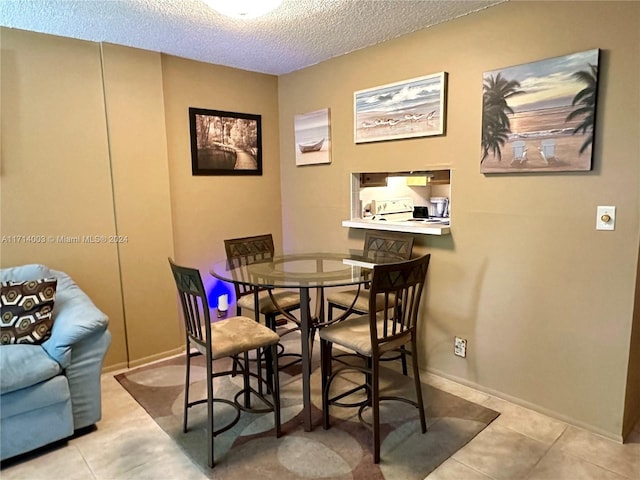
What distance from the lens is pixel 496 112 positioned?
2387 mm

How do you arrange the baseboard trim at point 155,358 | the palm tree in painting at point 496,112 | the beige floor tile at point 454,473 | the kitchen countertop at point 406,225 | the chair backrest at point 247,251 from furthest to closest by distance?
1. the baseboard trim at point 155,358
2. the chair backrest at point 247,251
3. the kitchen countertop at point 406,225
4. the palm tree in painting at point 496,112
5. the beige floor tile at point 454,473

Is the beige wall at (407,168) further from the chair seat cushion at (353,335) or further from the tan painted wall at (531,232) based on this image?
the chair seat cushion at (353,335)

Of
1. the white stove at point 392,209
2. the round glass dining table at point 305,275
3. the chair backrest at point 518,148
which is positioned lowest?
the round glass dining table at point 305,275

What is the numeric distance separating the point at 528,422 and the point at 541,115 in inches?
66.7

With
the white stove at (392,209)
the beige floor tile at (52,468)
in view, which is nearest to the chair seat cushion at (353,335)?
the white stove at (392,209)

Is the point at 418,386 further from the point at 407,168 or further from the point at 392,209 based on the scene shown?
the point at 392,209

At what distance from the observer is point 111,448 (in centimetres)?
215

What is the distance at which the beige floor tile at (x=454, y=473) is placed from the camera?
6.19 feet

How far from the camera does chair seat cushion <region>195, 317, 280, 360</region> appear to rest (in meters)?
2.06

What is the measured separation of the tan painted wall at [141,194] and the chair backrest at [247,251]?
1.90 feet

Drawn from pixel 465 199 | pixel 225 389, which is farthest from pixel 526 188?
pixel 225 389

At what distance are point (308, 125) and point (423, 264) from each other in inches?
78.7

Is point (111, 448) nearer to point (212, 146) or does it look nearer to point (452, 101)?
point (212, 146)

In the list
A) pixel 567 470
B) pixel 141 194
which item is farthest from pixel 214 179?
pixel 567 470
